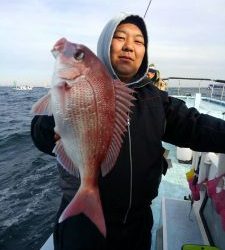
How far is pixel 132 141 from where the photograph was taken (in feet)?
7.80

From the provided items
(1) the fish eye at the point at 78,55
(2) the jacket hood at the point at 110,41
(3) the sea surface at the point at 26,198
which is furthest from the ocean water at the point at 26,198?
(1) the fish eye at the point at 78,55

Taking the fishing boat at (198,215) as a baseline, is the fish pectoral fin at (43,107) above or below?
above

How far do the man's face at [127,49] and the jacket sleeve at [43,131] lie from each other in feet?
2.00

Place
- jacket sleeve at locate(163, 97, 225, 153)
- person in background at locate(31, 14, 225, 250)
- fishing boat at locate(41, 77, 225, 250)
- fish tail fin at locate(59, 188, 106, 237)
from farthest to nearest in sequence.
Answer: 1. fishing boat at locate(41, 77, 225, 250)
2. jacket sleeve at locate(163, 97, 225, 153)
3. person in background at locate(31, 14, 225, 250)
4. fish tail fin at locate(59, 188, 106, 237)

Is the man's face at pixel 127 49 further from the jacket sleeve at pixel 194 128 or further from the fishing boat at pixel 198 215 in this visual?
the fishing boat at pixel 198 215

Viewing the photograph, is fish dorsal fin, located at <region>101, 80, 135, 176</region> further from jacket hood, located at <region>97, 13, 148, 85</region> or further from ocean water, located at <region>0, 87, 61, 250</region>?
ocean water, located at <region>0, 87, 61, 250</region>

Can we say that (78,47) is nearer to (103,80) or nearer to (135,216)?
(103,80)

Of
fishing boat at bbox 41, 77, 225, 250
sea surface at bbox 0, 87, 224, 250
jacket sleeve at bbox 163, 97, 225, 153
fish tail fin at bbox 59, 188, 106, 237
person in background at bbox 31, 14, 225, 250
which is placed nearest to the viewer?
fish tail fin at bbox 59, 188, 106, 237

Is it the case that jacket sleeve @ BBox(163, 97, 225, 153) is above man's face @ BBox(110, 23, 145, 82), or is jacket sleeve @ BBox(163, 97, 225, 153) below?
below

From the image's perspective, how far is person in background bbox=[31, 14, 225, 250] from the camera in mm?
2352

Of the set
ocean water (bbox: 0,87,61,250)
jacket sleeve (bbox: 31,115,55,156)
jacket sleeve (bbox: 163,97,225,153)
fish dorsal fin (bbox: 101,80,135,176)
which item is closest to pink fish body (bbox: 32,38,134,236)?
fish dorsal fin (bbox: 101,80,135,176)

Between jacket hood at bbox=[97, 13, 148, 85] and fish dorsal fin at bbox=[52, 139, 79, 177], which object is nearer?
fish dorsal fin at bbox=[52, 139, 79, 177]

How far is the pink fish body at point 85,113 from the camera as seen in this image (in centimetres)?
172

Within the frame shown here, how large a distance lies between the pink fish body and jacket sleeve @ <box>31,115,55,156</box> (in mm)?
395
